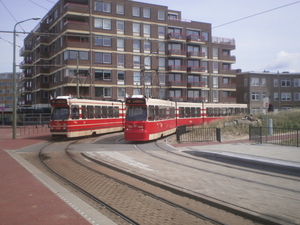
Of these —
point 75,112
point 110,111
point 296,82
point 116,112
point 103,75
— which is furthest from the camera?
point 296,82

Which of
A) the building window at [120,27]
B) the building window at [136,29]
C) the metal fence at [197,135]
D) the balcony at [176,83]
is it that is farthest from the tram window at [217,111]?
the building window at [120,27]

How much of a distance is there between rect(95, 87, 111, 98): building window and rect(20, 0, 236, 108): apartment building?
5.8 inches

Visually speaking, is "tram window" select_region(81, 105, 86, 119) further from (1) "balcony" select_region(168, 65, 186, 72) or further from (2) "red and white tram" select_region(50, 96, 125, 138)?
(1) "balcony" select_region(168, 65, 186, 72)

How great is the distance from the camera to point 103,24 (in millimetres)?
45406

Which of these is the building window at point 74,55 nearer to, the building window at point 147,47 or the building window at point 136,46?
the building window at point 136,46

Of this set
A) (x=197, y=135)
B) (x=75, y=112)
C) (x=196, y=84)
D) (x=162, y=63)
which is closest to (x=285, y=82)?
(x=196, y=84)

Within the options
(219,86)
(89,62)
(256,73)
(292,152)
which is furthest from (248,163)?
(256,73)

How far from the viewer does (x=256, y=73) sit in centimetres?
5912

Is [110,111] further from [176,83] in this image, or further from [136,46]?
[176,83]

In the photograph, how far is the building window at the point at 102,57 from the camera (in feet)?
148

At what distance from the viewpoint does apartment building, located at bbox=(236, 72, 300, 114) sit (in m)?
59.5

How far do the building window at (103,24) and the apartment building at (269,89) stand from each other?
29118 mm

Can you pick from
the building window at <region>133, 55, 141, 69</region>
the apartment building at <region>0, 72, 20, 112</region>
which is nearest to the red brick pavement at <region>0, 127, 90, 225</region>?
the building window at <region>133, 55, 141, 69</region>

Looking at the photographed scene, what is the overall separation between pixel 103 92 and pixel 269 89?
33697 millimetres
